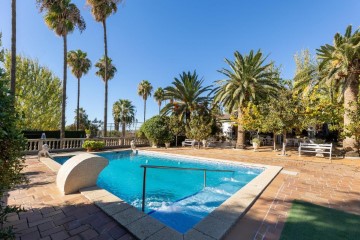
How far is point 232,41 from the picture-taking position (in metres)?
20.9

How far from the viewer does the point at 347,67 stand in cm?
1234

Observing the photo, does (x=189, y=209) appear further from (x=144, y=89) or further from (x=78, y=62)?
(x=144, y=89)

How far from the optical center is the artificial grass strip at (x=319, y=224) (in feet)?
10.5

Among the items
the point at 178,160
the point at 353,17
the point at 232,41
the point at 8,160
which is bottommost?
the point at 178,160

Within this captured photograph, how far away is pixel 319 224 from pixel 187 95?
61.9 feet

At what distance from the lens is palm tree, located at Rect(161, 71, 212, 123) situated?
2162cm

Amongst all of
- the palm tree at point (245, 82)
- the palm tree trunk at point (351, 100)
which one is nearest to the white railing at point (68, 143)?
the palm tree at point (245, 82)

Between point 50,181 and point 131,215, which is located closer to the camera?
point 131,215

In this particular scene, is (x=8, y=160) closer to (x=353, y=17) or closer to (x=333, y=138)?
(x=353, y=17)

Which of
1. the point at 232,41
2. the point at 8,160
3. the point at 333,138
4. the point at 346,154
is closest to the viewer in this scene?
the point at 8,160

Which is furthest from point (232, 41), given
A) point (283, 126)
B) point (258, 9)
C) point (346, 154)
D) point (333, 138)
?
point (333, 138)

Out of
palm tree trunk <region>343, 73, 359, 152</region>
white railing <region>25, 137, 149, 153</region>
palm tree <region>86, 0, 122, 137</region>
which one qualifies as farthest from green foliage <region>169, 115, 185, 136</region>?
palm tree trunk <region>343, 73, 359, 152</region>

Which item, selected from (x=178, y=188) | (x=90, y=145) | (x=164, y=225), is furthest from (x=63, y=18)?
(x=164, y=225)

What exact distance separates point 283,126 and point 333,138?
59.5 feet
